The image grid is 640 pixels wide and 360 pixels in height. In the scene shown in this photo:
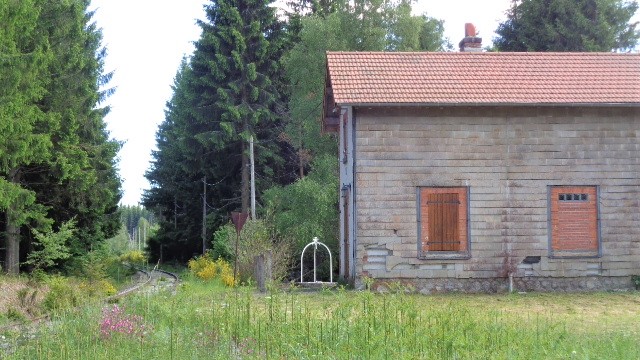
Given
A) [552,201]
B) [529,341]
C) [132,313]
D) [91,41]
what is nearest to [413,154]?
[552,201]

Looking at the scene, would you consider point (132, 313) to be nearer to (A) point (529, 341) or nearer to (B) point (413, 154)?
(A) point (529, 341)

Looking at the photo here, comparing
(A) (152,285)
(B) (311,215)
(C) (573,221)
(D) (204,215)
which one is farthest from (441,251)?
(D) (204,215)

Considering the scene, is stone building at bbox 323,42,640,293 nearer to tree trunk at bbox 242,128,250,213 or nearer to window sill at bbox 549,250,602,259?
window sill at bbox 549,250,602,259

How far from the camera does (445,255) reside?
821 inches

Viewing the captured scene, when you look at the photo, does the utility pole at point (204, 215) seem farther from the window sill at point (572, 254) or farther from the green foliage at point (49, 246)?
the window sill at point (572, 254)

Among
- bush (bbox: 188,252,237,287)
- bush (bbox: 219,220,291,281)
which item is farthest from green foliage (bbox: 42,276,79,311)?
bush (bbox: 188,252,237,287)

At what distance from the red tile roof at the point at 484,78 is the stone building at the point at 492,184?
7 centimetres

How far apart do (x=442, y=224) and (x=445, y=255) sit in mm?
727

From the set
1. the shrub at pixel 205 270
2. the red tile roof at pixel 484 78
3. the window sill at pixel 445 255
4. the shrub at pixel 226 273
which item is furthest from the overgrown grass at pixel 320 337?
the shrub at pixel 205 270

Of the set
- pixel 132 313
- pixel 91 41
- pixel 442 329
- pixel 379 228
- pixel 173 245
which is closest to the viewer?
pixel 442 329

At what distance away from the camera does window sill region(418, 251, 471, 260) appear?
20797 millimetres

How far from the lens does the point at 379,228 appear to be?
20844 mm

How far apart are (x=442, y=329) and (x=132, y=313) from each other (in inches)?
203

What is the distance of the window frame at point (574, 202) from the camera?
69.3 ft
